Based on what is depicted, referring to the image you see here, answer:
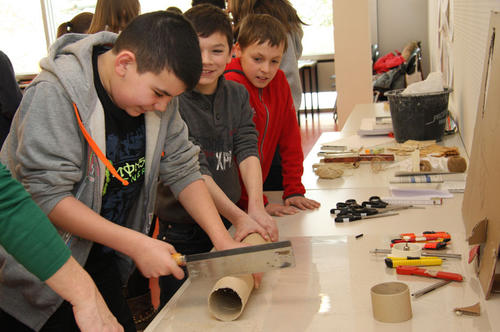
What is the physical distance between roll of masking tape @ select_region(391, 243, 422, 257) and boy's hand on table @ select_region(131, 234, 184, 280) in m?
0.52

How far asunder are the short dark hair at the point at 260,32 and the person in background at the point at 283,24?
8.8 inches

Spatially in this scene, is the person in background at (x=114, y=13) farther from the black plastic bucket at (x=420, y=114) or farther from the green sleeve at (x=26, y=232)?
the green sleeve at (x=26, y=232)

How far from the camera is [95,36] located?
4.37ft

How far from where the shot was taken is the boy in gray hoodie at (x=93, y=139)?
3.88ft

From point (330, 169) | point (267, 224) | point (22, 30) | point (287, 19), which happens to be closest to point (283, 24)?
point (287, 19)

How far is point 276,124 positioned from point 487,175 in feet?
3.31

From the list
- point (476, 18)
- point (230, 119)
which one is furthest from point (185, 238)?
point (476, 18)

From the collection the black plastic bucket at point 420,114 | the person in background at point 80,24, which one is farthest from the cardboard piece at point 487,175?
the person in background at point 80,24

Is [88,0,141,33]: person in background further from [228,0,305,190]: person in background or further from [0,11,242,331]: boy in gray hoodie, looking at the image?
[0,11,242,331]: boy in gray hoodie

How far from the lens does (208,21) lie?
1701mm

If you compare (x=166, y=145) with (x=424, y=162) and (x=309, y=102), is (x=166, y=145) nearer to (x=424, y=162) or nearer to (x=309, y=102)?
(x=424, y=162)

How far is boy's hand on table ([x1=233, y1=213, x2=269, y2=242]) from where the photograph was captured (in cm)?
151

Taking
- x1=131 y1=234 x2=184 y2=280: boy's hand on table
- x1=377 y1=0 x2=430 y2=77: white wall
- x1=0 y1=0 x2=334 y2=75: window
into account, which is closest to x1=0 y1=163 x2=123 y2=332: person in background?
x1=131 y1=234 x2=184 y2=280: boy's hand on table

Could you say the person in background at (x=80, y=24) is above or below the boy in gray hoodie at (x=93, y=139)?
above
